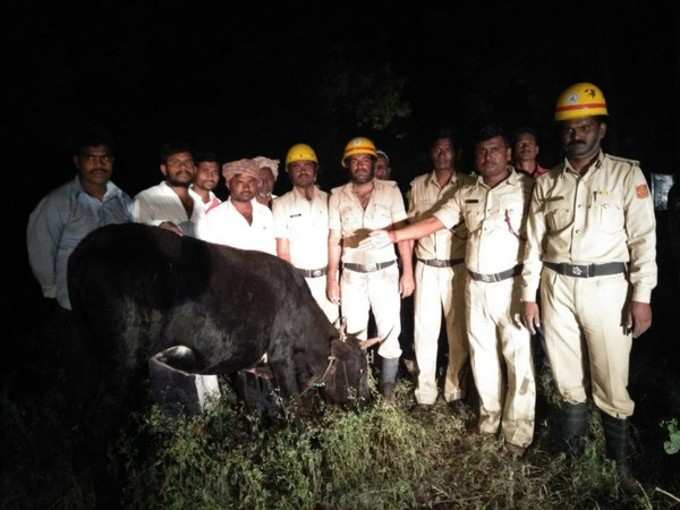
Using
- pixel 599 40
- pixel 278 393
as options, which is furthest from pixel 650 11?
pixel 278 393

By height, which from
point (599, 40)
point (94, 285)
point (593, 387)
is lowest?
point (593, 387)

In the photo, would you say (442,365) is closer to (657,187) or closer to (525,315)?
A: (525,315)

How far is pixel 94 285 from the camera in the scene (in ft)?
11.1

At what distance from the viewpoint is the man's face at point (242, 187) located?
17.0 ft

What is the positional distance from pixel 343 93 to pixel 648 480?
7686 mm

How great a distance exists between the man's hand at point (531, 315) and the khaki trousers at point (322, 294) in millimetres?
2326

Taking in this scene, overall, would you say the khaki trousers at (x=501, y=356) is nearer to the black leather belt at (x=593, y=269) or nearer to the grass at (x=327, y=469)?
the grass at (x=327, y=469)

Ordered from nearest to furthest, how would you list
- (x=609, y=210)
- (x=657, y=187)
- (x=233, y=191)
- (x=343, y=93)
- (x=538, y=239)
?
(x=609, y=210) < (x=538, y=239) < (x=233, y=191) < (x=657, y=187) < (x=343, y=93)

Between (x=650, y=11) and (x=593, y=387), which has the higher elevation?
(x=650, y=11)

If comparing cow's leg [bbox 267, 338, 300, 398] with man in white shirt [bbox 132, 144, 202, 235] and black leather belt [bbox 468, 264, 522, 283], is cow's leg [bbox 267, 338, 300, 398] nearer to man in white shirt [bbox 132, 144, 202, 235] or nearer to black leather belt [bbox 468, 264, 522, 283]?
man in white shirt [bbox 132, 144, 202, 235]

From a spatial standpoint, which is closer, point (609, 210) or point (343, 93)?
point (609, 210)

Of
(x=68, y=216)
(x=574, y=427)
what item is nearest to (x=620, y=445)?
(x=574, y=427)

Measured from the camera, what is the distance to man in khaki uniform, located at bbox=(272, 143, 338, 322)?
5.85 meters

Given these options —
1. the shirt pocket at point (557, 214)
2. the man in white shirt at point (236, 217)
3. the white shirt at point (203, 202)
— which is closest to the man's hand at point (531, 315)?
the shirt pocket at point (557, 214)
